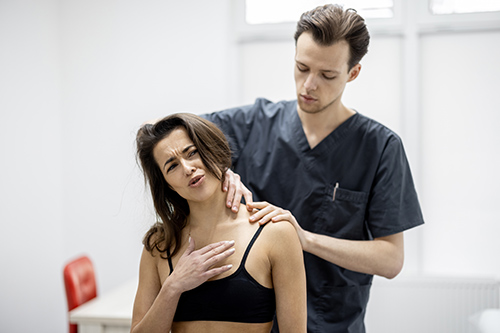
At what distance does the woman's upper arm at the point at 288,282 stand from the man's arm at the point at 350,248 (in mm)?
65

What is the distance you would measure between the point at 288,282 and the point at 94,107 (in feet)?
8.68

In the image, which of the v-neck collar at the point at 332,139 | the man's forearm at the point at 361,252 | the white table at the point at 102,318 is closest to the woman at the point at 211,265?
the man's forearm at the point at 361,252

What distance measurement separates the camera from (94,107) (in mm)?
3621

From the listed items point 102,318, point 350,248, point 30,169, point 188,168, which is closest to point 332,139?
point 350,248

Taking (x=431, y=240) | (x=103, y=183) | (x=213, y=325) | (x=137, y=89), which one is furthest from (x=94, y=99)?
(x=213, y=325)

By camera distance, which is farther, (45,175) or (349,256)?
(45,175)

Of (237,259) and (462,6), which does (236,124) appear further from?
(462,6)

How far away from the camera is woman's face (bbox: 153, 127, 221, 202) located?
1328 millimetres

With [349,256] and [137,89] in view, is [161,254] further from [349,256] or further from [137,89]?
[137,89]

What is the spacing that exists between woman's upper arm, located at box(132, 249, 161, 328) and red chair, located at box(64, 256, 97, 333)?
143 centimetres

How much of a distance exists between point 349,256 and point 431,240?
198 centimetres

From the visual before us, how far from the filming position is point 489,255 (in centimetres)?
328

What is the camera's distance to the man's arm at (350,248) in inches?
55.0

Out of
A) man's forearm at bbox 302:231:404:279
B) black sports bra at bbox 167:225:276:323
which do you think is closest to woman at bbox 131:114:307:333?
black sports bra at bbox 167:225:276:323
